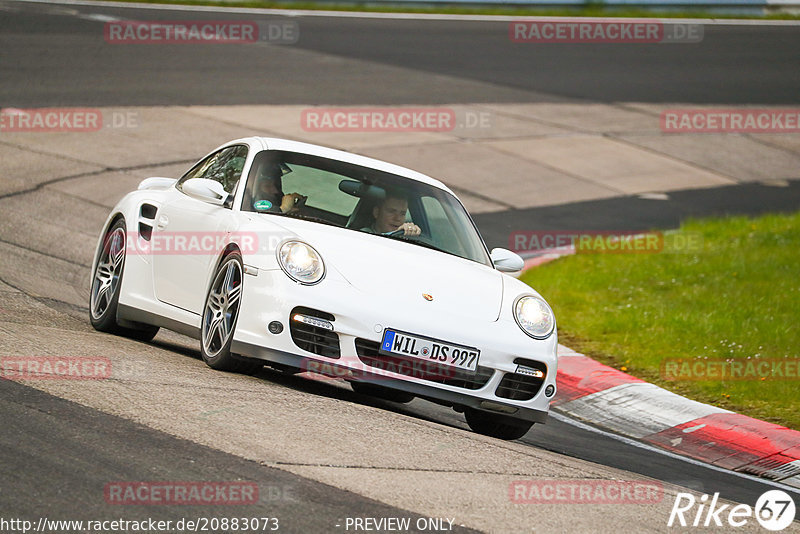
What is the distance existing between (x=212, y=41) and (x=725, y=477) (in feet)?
61.4

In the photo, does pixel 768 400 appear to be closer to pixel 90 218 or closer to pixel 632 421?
pixel 632 421

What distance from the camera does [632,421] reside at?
8.55 m

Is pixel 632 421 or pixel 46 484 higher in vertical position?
pixel 46 484

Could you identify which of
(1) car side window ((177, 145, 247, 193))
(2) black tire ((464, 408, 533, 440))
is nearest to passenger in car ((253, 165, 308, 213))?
(1) car side window ((177, 145, 247, 193))

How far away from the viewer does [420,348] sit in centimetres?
653

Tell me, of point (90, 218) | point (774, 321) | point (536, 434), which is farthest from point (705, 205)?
point (536, 434)

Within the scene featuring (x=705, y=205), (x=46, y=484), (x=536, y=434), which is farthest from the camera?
(x=705, y=205)

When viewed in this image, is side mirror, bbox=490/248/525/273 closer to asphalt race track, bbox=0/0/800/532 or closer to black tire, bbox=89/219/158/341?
asphalt race track, bbox=0/0/800/532

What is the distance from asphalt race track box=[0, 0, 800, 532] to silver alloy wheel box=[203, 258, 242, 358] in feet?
0.72

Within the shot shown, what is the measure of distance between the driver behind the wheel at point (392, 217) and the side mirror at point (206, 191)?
0.94m

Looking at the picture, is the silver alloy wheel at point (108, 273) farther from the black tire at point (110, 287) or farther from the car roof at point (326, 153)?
the car roof at point (326, 153)

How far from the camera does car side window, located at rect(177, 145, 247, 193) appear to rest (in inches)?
312

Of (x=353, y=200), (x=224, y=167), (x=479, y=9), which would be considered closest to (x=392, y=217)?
(x=353, y=200)

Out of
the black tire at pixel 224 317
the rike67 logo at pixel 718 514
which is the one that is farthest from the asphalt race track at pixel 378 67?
the rike67 logo at pixel 718 514
